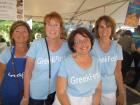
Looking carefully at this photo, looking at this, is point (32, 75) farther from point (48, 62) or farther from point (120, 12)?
point (120, 12)

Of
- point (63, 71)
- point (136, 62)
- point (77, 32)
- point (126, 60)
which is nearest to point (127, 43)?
point (126, 60)

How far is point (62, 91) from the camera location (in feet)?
7.06

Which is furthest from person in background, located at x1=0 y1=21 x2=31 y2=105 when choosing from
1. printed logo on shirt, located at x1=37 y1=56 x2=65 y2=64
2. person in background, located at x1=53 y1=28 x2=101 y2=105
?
person in background, located at x1=53 y1=28 x2=101 y2=105

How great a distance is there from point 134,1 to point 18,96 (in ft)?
12.5

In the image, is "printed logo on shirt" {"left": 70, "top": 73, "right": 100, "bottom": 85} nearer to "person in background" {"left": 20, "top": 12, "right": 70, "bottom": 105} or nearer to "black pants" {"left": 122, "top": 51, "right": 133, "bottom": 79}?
"person in background" {"left": 20, "top": 12, "right": 70, "bottom": 105}

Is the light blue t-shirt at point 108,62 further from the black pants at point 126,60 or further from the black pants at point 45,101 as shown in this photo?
the black pants at point 126,60

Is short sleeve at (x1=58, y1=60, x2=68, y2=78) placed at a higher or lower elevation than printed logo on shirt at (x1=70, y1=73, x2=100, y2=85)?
higher

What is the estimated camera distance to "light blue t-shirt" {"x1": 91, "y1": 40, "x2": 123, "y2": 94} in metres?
2.55

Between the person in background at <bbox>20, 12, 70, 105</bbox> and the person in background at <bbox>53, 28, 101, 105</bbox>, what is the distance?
161 mm

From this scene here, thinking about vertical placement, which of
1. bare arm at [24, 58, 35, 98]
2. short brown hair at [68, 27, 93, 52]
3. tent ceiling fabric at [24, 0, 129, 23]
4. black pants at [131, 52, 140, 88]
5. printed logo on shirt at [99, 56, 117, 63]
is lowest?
black pants at [131, 52, 140, 88]

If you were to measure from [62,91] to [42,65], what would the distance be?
1.04 feet

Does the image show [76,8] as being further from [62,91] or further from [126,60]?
[62,91]

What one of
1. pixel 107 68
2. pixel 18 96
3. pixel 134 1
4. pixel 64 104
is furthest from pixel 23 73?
pixel 134 1

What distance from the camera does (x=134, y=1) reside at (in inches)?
221
